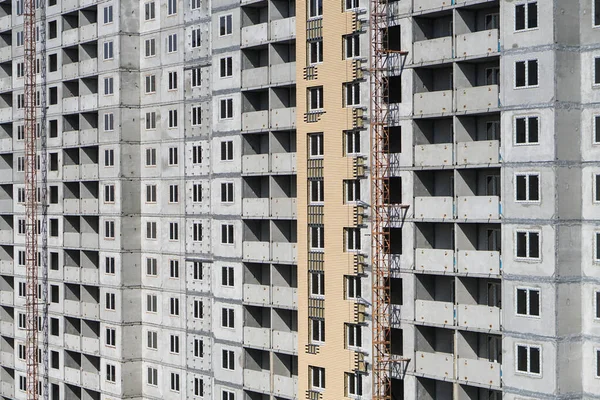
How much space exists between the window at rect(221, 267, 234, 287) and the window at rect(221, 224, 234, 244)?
203cm

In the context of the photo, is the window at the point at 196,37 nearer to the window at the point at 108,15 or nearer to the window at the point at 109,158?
the window at the point at 108,15

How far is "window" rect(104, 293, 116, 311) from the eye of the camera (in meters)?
93.8

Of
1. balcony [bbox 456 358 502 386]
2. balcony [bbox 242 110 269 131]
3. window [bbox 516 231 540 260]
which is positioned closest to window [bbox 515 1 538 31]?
window [bbox 516 231 540 260]

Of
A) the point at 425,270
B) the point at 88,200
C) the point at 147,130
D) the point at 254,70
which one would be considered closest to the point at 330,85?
the point at 254,70

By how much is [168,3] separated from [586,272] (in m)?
44.9

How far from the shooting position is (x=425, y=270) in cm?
6656

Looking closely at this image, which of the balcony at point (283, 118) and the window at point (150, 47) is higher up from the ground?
the window at point (150, 47)

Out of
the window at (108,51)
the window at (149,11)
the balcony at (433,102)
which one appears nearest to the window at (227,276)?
the balcony at (433,102)

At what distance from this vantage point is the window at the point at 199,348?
86375mm

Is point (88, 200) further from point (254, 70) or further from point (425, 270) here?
point (425, 270)

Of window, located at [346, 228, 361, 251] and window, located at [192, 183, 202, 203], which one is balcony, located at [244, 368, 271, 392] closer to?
window, located at [346, 228, 361, 251]

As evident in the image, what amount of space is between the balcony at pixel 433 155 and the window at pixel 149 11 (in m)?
34.2

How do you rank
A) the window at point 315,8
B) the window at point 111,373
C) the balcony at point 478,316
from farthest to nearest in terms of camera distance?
the window at point 111,373
the window at point 315,8
the balcony at point 478,316

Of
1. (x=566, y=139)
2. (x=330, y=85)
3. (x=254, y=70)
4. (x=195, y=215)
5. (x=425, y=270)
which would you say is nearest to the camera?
(x=566, y=139)
